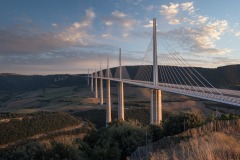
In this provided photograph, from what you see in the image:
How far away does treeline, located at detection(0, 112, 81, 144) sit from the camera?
53772 mm

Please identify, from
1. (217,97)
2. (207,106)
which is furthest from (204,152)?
(207,106)

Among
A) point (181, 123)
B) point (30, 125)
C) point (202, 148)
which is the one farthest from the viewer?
point (30, 125)

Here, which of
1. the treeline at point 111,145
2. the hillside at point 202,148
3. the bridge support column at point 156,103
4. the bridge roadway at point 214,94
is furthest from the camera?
the bridge support column at point 156,103

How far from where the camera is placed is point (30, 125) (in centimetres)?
6072

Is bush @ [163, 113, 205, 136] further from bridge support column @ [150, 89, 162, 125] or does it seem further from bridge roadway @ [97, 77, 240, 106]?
bridge support column @ [150, 89, 162, 125]

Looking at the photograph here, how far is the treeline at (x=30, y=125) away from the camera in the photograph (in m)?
53.8

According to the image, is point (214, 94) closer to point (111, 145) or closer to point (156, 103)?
point (111, 145)

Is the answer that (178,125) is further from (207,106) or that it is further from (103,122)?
(207,106)

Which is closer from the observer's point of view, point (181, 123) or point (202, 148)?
point (202, 148)

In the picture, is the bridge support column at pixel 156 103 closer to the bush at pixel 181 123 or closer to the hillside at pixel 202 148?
the bush at pixel 181 123

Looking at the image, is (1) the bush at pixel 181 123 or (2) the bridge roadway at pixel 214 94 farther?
(1) the bush at pixel 181 123

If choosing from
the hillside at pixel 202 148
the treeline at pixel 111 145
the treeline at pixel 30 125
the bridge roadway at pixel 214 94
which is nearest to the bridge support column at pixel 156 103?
the bridge roadway at pixel 214 94

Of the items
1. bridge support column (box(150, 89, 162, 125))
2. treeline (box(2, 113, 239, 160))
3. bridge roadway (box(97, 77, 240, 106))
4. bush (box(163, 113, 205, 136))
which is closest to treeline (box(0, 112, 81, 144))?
bridge support column (box(150, 89, 162, 125))

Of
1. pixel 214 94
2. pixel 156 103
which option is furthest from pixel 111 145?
pixel 156 103
